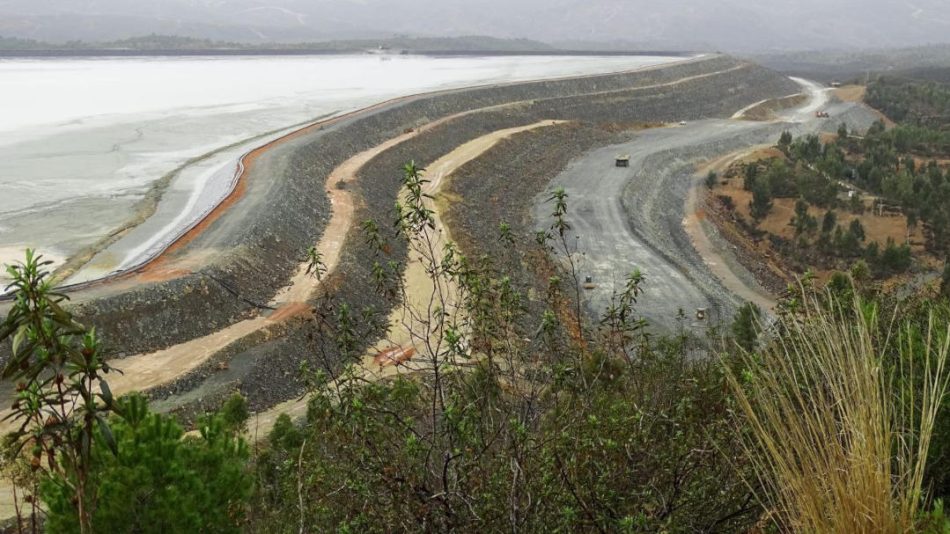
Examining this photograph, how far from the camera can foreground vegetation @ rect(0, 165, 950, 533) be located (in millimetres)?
3873

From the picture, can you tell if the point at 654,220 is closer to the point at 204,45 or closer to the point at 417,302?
the point at 417,302

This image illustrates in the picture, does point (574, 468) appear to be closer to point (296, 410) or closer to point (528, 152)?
point (296, 410)

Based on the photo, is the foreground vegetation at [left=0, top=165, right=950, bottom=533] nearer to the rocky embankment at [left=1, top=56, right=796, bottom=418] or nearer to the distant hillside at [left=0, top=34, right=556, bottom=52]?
the rocky embankment at [left=1, top=56, right=796, bottom=418]

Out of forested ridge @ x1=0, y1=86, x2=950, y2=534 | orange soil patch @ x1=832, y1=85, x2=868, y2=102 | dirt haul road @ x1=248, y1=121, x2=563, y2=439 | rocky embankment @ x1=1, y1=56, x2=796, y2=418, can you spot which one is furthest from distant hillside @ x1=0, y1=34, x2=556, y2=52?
forested ridge @ x1=0, y1=86, x2=950, y2=534

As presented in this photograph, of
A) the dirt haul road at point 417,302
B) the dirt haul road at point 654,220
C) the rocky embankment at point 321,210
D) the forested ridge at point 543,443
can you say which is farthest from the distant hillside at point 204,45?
the forested ridge at point 543,443

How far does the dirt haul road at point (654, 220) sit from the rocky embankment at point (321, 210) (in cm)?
350

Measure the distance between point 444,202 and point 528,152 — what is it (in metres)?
17.5

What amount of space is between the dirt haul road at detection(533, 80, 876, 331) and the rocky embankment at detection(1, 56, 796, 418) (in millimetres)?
3502

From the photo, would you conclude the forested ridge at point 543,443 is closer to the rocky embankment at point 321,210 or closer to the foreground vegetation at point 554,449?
the foreground vegetation at point 554,449

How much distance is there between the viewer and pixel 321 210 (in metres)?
38.0

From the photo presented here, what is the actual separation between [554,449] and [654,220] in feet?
139

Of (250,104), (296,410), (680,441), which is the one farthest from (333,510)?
(250,104)

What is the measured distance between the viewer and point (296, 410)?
2153cm

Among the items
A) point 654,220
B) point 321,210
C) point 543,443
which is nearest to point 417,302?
point 321,210
